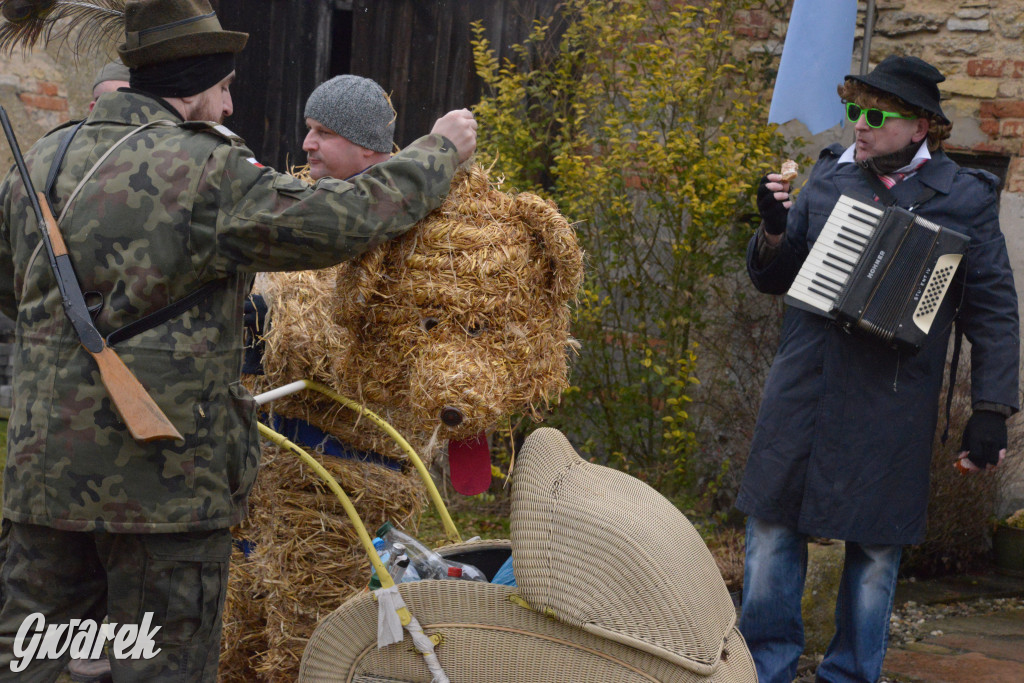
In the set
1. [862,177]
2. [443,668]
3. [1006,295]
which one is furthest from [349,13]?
[443,668]

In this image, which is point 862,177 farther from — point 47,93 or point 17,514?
point 47,93

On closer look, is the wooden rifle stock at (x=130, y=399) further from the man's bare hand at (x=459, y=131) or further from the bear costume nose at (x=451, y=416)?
the man's bare hand at (x=459, y=131)

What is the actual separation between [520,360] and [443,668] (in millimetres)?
797

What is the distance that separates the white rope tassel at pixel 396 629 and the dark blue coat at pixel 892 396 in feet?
5.44

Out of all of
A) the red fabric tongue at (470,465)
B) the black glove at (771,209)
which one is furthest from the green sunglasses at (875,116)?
the red fabric tongue at (470,465)

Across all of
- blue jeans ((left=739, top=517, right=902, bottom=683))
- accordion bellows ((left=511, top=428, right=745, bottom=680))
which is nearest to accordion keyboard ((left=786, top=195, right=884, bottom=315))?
blue jeans ((left=739, top=517, right=902, bottom=683))

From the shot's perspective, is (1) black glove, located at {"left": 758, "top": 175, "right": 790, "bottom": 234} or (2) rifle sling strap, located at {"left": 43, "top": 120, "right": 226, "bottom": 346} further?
(1) black glove, located at {"left": 758, "top": 175, "right": 790, "bottom": 234}

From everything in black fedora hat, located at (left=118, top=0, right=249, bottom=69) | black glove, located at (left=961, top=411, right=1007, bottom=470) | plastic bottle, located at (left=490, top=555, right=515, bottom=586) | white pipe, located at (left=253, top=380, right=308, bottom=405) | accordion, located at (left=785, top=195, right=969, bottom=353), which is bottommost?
plastic bottle, located at (left=490, top=555, right=515, bottom=586)

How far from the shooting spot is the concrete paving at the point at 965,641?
444 cm

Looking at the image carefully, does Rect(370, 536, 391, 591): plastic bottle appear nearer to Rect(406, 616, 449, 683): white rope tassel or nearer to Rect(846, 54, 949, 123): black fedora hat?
Rect(406, 616, 449, 683): white rope tassel

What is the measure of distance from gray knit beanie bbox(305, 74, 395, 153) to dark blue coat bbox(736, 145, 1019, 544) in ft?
5.84

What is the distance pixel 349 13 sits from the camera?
25.3ft

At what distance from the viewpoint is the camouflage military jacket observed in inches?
91.0

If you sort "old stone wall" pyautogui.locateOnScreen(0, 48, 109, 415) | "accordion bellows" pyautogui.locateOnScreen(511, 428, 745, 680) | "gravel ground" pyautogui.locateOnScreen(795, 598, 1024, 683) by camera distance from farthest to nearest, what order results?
1. "old stone wall" pyautogui.locateOnScreen(0, 48, 109, 415)
2. "gravel ground" pyautogui.locateOnScreen(795, 598, 1024, 683)
3. "accordion bellows" pyautogui.locateOnScreen(511, 428, 745, 680)
